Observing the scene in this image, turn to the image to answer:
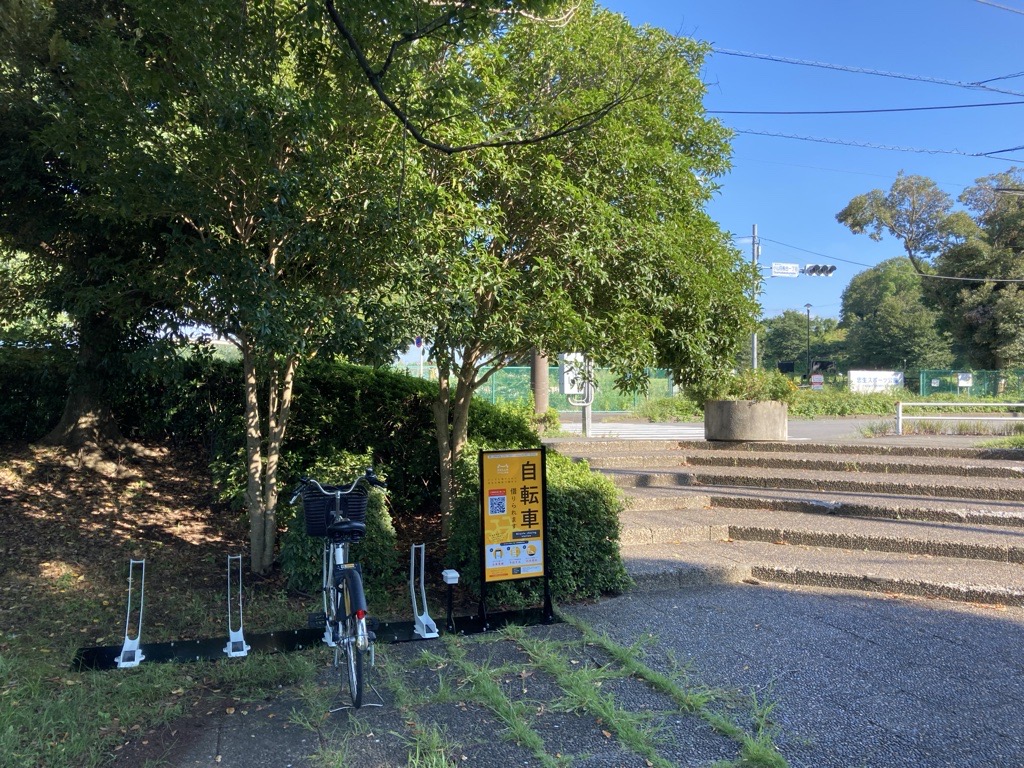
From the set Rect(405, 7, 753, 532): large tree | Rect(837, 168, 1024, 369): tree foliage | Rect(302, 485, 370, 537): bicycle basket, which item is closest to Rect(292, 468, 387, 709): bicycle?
Rect(302, 485, 370, 537): bicycle basket

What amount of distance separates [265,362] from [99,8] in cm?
392

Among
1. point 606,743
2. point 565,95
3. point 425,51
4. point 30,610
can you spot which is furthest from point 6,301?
point 606,743

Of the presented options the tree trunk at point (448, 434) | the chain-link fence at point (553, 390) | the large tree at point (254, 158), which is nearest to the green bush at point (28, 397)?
the large tree at point (254, 158)

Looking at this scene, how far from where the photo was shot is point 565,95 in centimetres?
579

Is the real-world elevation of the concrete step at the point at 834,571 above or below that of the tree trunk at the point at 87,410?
below

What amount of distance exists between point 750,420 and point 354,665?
330 inches

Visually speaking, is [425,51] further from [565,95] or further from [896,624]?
[896,624]

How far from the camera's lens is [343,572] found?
415 cm

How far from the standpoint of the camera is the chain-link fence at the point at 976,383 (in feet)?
87.7

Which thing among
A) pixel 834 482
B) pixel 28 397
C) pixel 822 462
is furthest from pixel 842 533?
pixel 28 397

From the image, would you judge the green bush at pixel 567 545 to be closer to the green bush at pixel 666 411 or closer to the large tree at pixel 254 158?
the large tree at pixel 254 158

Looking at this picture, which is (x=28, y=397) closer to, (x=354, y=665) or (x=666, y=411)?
(x=354, y=665)

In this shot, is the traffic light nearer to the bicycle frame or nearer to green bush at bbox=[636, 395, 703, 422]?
green bush at bbox=[636, 395, 703, 422]

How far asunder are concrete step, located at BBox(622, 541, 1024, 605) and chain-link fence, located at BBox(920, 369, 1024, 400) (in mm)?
22105
